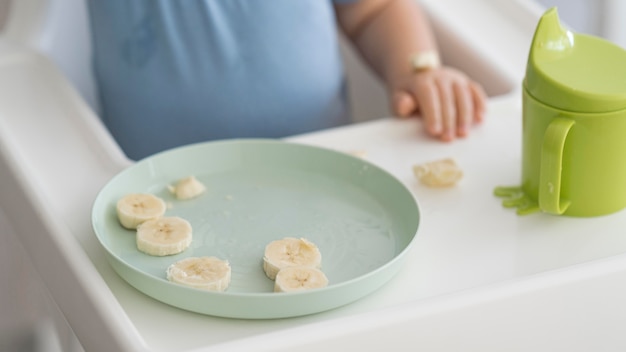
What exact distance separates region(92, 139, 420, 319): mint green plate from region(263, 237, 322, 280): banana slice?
0.01 metres

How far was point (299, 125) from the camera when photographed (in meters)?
1.15

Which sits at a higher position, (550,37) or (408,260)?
(550,37)

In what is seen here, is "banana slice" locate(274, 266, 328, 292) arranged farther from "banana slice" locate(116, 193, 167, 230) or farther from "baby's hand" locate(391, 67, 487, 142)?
"baby's hand" locate(391, 67, 487, 142)

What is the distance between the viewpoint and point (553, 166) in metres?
0.75

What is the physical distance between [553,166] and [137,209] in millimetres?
319

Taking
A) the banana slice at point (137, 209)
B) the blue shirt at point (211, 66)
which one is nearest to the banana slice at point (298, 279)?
the banana slice at point (137, 209)

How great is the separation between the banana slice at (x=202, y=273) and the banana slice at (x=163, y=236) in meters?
0.02

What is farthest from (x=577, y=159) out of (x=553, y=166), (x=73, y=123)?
(x=73, y=123)

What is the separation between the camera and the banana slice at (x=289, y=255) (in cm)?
70

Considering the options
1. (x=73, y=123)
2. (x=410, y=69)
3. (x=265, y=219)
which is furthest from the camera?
(x=410, y=69)

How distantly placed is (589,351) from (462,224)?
0.46 feet

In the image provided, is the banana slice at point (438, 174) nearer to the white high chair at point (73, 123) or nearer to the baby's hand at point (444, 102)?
the baby's hand at point (444, 102)

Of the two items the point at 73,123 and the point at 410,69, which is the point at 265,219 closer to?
the point at 73,123

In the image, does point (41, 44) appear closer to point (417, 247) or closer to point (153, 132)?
point (153, 132)
